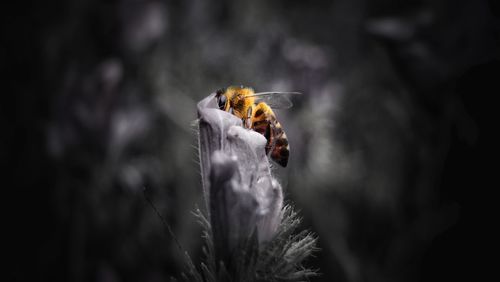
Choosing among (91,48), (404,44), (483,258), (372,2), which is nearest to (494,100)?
(483,258)

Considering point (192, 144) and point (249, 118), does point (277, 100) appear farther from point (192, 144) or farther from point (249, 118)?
point (192, 144)

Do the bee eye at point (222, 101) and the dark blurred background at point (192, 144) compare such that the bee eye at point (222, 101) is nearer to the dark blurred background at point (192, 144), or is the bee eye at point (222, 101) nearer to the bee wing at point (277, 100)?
the bee wing at point (277, 100)

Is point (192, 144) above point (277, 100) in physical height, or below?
above

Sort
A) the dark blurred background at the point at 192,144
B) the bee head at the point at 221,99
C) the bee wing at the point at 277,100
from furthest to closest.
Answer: the dark blurred background at the point at 192,144, the bee wing at the point at 277,100, the bee head at the point at 221,99

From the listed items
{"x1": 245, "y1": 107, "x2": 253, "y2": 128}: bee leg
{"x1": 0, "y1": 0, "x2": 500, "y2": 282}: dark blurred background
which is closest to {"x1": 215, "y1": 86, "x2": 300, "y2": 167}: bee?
{"x1": 245, "y1": 107, "x2": 253, "y2": 128}: bee leg

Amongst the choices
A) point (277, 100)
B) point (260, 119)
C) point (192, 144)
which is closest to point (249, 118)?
point (260, 119)

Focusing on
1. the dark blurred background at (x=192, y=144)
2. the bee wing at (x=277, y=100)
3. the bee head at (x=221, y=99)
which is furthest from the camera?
the dark blurred background at (x=192, y=144)

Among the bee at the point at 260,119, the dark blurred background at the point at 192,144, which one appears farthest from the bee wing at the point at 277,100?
the dark blurred background at the point at 192,144

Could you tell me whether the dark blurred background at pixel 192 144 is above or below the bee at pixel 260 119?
above

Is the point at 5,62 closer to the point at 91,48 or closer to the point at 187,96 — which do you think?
the point at 91,48
